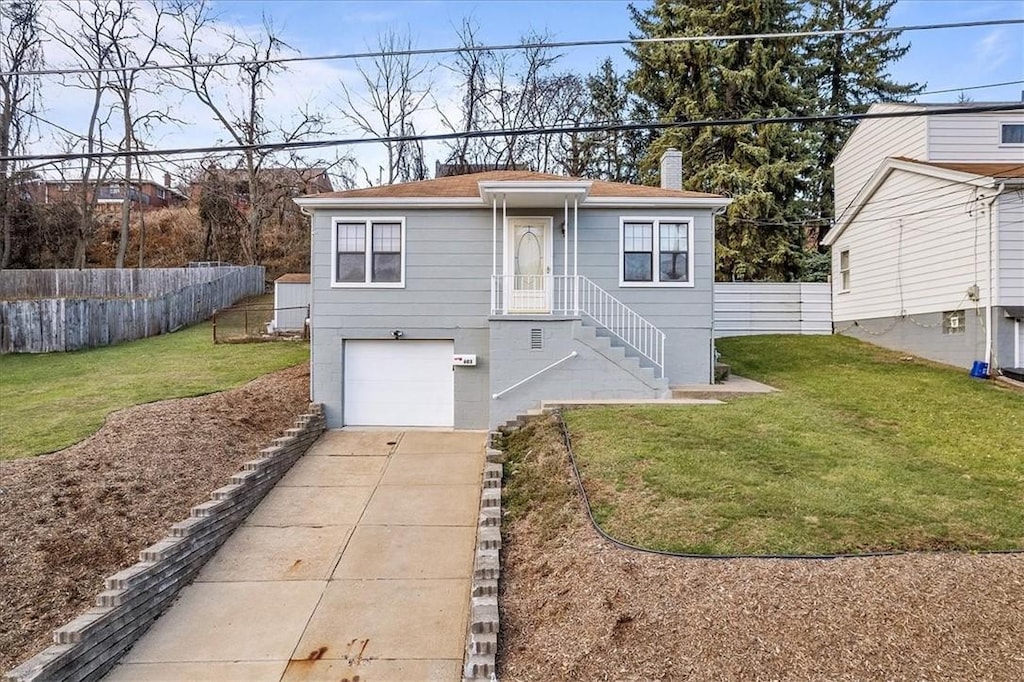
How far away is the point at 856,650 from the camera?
4.00 metres

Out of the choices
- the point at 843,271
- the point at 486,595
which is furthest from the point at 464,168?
the point at 486,595

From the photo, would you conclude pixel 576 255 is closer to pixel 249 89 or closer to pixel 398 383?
pixel 398 383

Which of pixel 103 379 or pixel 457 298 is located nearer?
pixel 457 298

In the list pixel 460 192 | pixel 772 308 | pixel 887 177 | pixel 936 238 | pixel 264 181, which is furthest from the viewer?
pixel 264 181

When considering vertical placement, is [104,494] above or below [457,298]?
below

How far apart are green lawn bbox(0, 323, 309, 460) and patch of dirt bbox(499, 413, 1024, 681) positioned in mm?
7722

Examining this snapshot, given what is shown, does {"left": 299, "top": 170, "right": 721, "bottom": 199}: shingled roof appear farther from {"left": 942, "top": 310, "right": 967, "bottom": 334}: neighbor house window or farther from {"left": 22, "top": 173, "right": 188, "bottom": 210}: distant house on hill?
{"left": 22, "top": 173, "right": 188, "bottom": 210}: distant house on hill

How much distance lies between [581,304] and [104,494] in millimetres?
7589

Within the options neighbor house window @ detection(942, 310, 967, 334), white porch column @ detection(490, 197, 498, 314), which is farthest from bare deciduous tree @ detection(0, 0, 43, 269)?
neighbor house window @ detection(942, 310, 967, 334)

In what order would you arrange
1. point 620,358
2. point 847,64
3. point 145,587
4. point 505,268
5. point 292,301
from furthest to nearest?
point 847,64
point 292,301
point 505,268
point 620,358
point 145,587

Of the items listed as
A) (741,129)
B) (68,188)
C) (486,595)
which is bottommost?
(486,595)

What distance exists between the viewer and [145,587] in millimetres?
5457

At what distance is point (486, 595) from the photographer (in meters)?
5.05

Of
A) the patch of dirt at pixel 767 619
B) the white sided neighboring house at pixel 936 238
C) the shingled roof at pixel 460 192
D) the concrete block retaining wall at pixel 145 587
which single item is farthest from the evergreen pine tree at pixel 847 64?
the concrete block retaining wall at pixel 145 587
